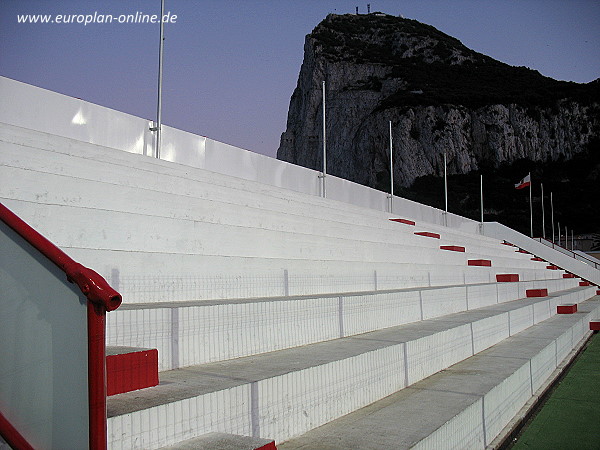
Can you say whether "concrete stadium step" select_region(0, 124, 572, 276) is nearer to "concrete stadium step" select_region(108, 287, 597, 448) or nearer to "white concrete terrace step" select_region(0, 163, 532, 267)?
"white concrete terrace step" select_region(0, 163, 532, 267)

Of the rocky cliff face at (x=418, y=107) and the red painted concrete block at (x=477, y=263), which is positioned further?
the rocky cliff face at (x=418, y=107)

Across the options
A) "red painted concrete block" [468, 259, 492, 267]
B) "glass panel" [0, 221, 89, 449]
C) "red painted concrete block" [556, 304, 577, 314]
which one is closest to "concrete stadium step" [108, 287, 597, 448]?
"glass panel" [0, 221, 89, 449]

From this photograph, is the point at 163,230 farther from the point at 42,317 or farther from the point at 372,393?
the point at 42,317

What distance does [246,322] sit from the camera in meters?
2.64

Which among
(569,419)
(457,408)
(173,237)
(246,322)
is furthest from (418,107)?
(246,322)

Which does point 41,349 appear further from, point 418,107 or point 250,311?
point 418,107

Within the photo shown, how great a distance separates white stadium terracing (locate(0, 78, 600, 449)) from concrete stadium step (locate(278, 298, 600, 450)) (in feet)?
0.05

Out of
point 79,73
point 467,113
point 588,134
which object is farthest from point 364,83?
point 79,73

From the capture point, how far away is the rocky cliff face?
62.6 m

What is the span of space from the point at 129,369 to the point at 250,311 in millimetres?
959

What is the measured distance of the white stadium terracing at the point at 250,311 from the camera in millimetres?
2086

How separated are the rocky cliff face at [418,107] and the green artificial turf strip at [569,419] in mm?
56706

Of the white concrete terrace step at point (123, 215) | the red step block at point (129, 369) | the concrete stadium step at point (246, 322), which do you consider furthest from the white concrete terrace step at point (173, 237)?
the red step block at point (129, 369)

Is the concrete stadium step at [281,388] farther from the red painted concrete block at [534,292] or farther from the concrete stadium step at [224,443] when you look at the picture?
the red painted concrete block at [534,292]
